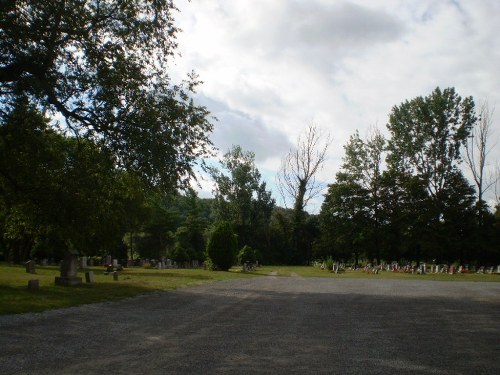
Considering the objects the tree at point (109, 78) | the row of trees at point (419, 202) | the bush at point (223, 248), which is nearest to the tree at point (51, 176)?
the tree at point (109, 78)

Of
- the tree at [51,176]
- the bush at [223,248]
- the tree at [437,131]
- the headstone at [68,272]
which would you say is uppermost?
the tree at [437,131]

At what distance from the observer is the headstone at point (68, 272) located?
16.9m

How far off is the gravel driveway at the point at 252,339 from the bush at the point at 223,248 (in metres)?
20.8

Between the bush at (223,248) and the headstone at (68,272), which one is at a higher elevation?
the bush at (223,248)

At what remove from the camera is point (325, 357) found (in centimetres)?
668

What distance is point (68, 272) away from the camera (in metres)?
17.0

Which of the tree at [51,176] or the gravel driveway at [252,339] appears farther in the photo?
the tree at [51,176]

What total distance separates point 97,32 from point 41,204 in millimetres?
5698

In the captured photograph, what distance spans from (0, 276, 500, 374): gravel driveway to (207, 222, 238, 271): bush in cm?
2084

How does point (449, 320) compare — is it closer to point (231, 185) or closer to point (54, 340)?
point (54, 340)

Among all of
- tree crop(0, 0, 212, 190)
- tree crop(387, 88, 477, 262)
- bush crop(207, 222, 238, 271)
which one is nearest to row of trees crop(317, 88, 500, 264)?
tree crop(387, 88, 477, 262)

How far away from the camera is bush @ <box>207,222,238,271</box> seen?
3406 cm

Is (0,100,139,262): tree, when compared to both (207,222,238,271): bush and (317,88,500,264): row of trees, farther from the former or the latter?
(317,88,500,264): row of trees

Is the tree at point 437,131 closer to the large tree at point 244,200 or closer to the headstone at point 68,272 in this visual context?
the large tree at point 244,200
